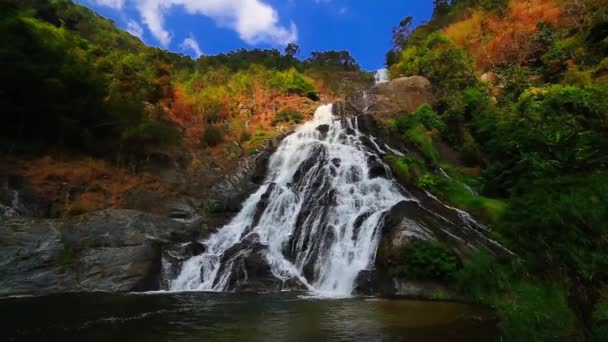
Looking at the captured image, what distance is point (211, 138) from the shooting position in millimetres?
25094

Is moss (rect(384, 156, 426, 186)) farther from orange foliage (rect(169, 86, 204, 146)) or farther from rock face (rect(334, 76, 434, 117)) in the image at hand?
orange foliage (rect(169, 86, 204, 146))

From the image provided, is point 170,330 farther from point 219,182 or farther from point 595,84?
point 595,84

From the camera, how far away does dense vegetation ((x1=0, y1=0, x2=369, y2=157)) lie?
53.8ft

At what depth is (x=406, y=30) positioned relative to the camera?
3988 cm

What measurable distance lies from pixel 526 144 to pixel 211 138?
16911mm

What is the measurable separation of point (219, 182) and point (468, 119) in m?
15.0

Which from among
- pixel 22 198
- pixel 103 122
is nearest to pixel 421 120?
pixel 103 122

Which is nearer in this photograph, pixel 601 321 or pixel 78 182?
pixel 601 321

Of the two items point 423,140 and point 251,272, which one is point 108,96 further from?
point 423,140

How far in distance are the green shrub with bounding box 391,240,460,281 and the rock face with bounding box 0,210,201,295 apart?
776cm

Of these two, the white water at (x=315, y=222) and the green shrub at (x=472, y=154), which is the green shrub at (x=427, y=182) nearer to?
the white water at (x=315, y=222)

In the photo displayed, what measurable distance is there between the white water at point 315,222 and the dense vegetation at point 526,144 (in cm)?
263

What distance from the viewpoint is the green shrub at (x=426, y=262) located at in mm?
12000

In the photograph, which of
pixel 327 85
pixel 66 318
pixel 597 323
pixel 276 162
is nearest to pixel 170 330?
pixel 66 318
